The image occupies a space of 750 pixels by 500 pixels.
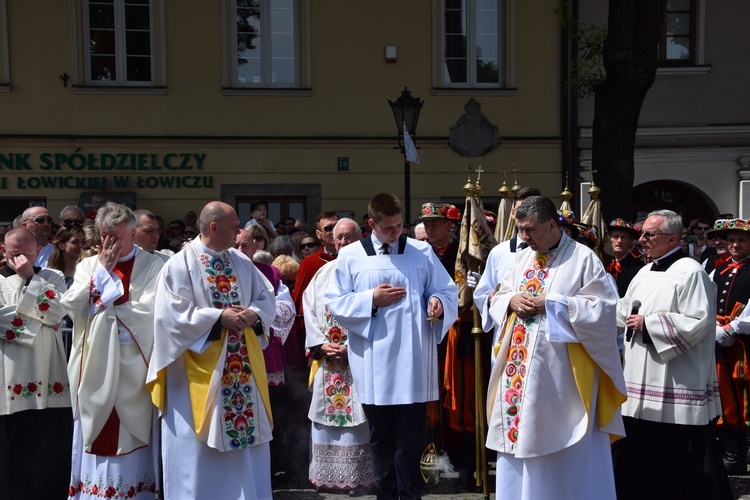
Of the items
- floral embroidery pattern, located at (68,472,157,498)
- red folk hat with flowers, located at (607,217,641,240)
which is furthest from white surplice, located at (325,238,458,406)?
red folk hat with flowers, located at (607,217,641,240)

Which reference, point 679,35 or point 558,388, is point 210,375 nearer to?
point 558,388

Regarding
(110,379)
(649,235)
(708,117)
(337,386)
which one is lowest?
(337,386)

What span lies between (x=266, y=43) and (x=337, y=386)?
1070cm

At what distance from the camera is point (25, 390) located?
21.2 feet

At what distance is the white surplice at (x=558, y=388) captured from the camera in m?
5.53

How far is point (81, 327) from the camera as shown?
6.20 meters

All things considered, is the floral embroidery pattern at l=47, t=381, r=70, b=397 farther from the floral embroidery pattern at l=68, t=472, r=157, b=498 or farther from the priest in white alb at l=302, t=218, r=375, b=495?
Answer: the priest in white alb at l=302, t=218, r=375, b=495

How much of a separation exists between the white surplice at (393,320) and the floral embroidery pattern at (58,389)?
1980 mm

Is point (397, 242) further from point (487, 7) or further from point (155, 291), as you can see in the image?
point (487, 7)

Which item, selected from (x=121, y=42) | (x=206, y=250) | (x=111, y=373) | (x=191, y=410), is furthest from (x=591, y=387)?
(x=121, y=42)

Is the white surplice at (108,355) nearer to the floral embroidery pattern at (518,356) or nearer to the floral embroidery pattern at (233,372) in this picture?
the floral embroidery pattern at (233,372)

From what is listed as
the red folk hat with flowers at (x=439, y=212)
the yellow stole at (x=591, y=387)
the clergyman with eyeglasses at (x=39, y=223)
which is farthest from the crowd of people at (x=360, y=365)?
the clergyman with eyeglasses at (x=39, y=223)

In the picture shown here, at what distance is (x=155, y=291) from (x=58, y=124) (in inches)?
420

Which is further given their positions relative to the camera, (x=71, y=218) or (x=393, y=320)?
(x=71, y=218)
